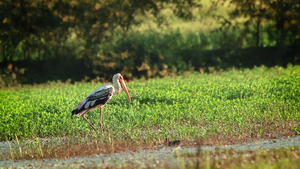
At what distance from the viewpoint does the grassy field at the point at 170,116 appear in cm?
903

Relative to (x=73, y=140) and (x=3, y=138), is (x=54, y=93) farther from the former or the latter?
(x=73, y=140)

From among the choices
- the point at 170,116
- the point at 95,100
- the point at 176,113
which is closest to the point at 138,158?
the point at 95,100

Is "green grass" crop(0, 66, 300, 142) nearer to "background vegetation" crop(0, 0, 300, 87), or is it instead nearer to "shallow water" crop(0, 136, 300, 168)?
"shallow water" crop(0, 136, 300, 168)

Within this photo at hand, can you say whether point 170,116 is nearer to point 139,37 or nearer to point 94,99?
point 94,99

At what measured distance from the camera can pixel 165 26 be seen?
22312 millimetres

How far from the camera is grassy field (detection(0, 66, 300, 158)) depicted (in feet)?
29.6

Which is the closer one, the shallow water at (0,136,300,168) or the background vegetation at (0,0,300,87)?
the shallow water at (0,136,300,168)

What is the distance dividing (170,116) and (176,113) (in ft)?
0.78

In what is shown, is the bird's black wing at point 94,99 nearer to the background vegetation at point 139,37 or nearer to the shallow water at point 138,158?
the shallow water at point 138,158

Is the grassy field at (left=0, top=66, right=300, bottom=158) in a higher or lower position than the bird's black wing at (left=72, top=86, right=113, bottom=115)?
lower

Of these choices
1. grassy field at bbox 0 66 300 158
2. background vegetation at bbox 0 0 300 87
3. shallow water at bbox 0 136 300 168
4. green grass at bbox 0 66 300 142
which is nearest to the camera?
shallow water at bbox 0 136 300 168

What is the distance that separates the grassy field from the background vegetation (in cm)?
659

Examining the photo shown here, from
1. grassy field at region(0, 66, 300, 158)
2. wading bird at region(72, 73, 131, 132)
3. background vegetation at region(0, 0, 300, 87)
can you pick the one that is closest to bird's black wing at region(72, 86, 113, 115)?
wading bird at region(72, 73, 131, 132)

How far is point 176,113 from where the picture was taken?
432 inches
